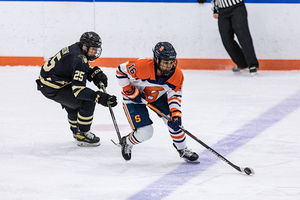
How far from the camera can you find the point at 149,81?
2305mm

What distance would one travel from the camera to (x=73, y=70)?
8.06ft

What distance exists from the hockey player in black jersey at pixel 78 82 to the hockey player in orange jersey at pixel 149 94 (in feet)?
0.61

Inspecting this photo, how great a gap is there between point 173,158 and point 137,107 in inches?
17.2

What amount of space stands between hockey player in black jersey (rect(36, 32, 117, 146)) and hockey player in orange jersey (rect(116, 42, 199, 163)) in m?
0.19

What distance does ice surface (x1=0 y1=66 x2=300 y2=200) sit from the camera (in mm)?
1929

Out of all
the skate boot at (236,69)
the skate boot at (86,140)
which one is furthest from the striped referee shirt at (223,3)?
the skate boot at (86,140)

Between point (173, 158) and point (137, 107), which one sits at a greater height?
point (137, 107)

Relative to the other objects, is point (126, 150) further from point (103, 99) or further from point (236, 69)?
point (236, 69)

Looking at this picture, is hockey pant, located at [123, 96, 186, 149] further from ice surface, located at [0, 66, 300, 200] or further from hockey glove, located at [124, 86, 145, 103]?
ice surface, located at [0, 66, 300, 200]

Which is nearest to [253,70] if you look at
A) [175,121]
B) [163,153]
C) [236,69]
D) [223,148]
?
[236,69]

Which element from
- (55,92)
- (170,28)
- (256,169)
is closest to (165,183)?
(256,169)

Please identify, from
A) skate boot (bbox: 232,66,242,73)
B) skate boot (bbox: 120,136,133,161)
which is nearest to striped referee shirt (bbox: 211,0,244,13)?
skate boot (bbox: 232,66,242,73)

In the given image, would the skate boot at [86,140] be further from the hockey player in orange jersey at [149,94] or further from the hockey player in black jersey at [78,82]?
the hockey player in orange jersey at [149,94]

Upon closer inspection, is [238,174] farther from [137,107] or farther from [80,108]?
[80,108]
